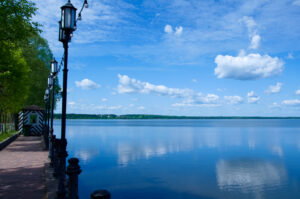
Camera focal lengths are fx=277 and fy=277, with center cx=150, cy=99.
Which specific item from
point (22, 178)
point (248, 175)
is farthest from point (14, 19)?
point (248, 175)

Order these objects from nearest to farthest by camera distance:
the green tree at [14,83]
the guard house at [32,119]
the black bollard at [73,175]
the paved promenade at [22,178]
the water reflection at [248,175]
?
1. the black bollard at [73,175]
2. the paved promenade at [22,178]
3. the water reflection at [248,175]
4. the green tree at [14,83]
5. the guard house at [32,119]

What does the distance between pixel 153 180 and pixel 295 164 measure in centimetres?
1589

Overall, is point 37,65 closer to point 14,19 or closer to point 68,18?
point 14,19

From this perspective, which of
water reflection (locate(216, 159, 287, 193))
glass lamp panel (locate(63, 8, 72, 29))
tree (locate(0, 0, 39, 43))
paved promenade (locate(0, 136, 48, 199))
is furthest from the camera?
water reflection (locate(216, 159, 287, 193))

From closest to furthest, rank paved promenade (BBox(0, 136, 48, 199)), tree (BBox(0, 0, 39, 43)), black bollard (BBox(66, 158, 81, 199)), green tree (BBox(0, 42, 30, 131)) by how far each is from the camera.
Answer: black bollard (BBox(66, 158, 81, 199))
paved promenade (BBox(0, 136, 48, 199))
tree (BBox(0, 0, 39, 43))
green tree (BBox(0, 42, 30, 131))

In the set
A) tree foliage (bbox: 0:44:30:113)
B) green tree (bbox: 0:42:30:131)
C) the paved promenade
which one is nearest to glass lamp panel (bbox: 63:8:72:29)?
the paved promenade

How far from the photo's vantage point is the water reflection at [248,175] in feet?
58.3

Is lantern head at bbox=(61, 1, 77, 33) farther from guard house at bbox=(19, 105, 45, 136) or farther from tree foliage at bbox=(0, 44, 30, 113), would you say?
guard house at bbox=(19, 105, 45, 136)

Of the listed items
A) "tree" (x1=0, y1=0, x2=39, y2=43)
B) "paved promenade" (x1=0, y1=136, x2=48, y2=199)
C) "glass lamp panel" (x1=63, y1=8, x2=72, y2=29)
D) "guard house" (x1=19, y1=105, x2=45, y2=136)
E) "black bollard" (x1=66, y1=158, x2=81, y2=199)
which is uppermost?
"tree" (x1=0, y1=0, x2=39, y2=43)

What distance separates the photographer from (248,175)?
20.9 metres

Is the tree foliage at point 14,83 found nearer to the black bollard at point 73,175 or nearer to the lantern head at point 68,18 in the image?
the lantern head at point 68,18

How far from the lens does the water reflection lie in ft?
58.3

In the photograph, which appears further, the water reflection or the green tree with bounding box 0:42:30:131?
the green tree with bounding box 0:42:30:131

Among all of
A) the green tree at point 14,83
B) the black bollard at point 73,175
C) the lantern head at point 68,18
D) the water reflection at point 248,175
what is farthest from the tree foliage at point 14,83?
the water reflection at point 248,175
